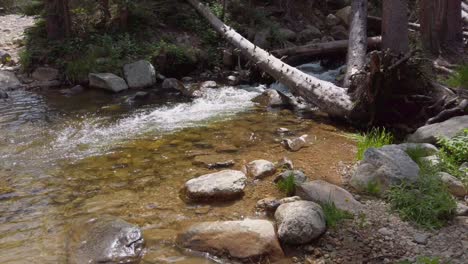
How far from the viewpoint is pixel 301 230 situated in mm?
3996

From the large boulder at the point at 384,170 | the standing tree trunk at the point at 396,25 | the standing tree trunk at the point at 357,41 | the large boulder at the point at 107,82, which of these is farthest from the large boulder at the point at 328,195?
the large boulder at the point at 107,82

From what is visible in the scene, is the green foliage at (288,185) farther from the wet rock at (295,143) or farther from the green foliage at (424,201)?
the wet rock at (295,143)

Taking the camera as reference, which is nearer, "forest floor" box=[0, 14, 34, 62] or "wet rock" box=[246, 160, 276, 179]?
"wet rock" box=[246, 160, 276, 179]

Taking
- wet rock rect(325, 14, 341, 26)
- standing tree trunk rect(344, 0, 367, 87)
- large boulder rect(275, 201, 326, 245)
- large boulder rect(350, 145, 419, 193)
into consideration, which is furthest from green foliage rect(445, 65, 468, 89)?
wet rock rect(325, 14, 341, 26)

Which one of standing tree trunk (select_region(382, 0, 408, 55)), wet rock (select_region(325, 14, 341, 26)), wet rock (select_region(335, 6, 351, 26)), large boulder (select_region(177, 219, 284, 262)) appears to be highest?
standing tree trunk (select_region(382, 0, 408, 55))

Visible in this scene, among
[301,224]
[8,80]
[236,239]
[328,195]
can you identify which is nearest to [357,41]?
[328,195]

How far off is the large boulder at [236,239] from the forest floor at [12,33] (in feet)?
30.3

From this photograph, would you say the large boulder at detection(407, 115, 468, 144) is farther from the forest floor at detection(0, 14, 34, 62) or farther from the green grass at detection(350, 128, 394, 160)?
the forest floor at detection(0, 14, 34, 62)

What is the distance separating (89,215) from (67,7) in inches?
319

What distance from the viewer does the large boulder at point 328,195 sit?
4.54m

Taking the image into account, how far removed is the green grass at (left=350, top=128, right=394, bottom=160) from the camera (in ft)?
19.9

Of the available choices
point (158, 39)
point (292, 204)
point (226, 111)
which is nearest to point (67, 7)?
point (158, 39)

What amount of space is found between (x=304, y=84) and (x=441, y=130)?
280 centimetres

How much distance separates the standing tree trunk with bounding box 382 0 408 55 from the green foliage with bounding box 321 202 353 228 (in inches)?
195
